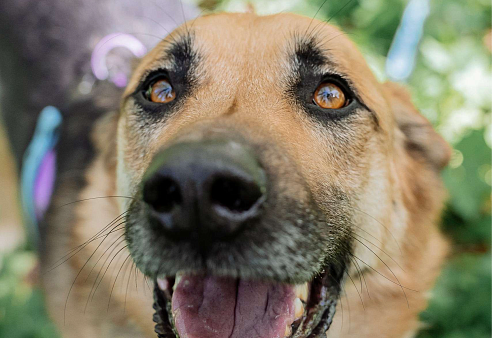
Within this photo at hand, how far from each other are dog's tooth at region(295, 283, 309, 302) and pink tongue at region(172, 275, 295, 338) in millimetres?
Result: 34

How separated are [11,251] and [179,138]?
4.08 meters

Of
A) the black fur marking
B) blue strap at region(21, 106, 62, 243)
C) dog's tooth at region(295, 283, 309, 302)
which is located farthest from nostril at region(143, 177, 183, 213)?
blue strap at region(21, 106, 62, 243)

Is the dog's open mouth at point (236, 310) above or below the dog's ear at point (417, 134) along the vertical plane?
below

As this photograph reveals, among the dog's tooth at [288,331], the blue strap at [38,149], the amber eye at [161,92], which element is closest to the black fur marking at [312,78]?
the amber eye at [161,92]

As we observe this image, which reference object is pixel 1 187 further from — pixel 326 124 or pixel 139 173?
pixel 326 124

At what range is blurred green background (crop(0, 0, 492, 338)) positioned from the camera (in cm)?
352

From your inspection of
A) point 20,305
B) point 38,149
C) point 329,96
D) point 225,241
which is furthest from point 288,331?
point 20,305

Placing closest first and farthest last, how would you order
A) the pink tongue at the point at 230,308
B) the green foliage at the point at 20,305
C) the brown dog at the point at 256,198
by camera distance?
the brown dog at the point at 256,198 < the pink tongue at the point at 230,308 < the green foliage at the point at 20,305

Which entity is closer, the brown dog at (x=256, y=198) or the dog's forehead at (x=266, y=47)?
the brown dog at (x=256, y=198)

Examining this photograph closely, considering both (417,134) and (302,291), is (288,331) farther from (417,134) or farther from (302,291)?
(417,134)

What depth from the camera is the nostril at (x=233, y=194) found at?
1390 mm

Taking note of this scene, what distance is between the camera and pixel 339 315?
2455 millimetres

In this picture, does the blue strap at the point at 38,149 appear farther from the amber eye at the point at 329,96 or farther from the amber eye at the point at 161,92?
the amber eye at the point at 329,96

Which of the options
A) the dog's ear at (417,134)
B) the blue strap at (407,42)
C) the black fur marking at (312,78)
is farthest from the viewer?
the blue strap at (407,42)
